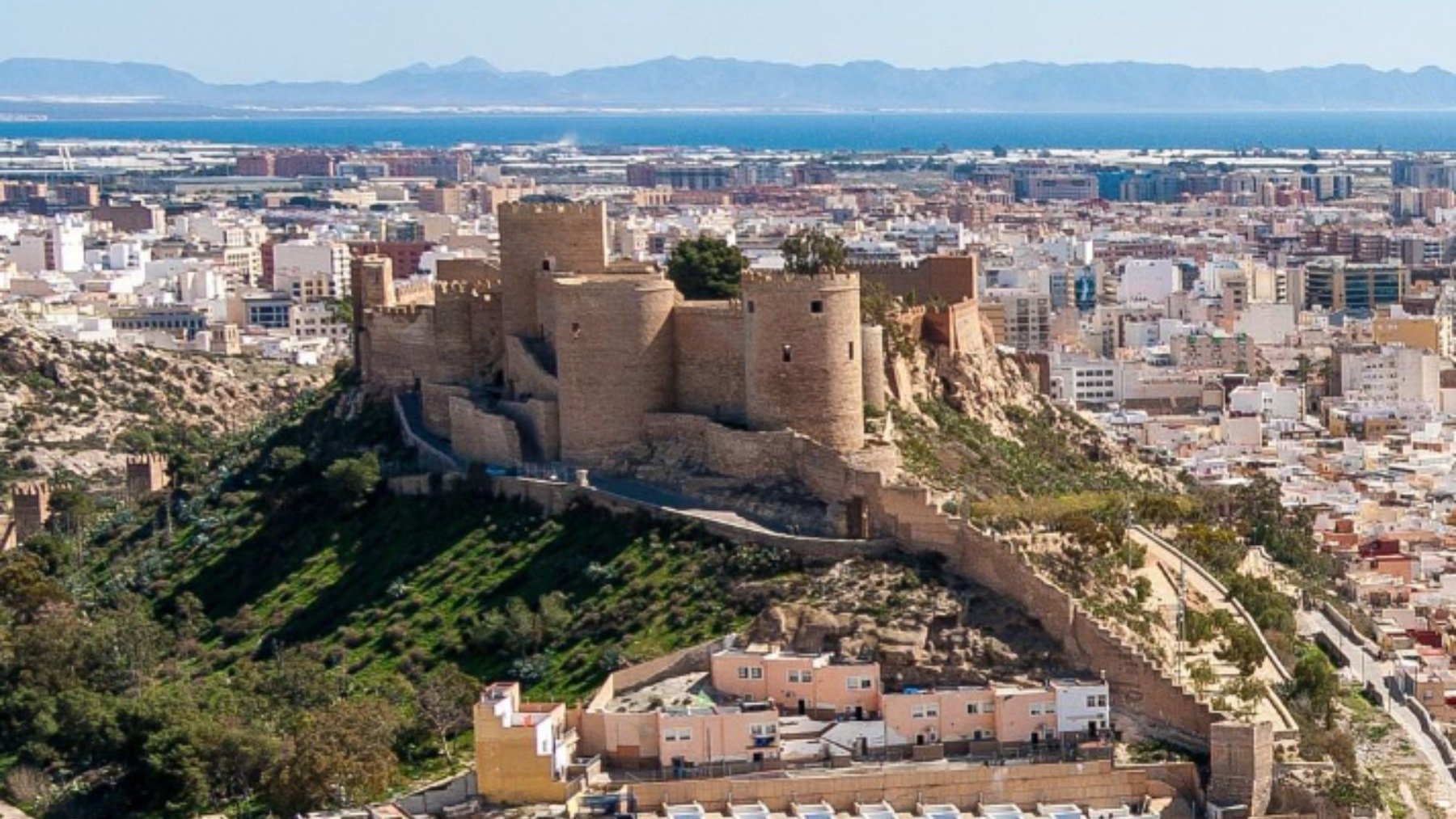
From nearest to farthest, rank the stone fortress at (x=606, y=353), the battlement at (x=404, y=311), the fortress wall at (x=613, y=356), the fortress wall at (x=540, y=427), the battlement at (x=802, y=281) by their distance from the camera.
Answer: the battlement at (x=802, y=281) < the stone fortress at (x=606, y=353) < the fortress wall at (x=613, y=356) < the fortress wall at (x=540, y=427) < the battlement at (x=404, y=311)

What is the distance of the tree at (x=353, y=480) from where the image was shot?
39500mm

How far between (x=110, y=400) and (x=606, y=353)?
93.9 ft

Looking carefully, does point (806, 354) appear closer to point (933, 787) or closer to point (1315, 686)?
point (1315, 686)

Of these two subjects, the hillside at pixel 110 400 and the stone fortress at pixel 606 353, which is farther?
the hillside at pixel 110 400

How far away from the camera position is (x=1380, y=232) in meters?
129

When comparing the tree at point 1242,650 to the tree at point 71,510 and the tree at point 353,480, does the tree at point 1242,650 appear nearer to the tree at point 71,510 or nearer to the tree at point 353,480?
the tree at point 353,480

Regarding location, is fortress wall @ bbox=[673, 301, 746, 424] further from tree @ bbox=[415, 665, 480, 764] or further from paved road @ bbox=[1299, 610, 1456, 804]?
paved road @ bbox=[1299, 610, 1456, 804]

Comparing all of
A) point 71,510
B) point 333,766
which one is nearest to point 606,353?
point 333,766

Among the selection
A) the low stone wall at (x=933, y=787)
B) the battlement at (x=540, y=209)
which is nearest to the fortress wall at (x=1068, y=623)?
the low stone wall at (x=933, y=787)

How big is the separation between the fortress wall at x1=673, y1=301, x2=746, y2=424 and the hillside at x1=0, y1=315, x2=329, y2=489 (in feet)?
64.2

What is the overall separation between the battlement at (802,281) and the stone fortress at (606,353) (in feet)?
0.07

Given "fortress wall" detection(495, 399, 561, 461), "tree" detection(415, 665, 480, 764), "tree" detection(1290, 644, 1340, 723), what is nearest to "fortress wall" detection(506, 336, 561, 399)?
"fortress wall" detection(495, 399, 561, 461)

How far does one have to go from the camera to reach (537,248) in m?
39.3

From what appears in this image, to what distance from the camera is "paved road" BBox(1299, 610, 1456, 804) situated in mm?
32250
